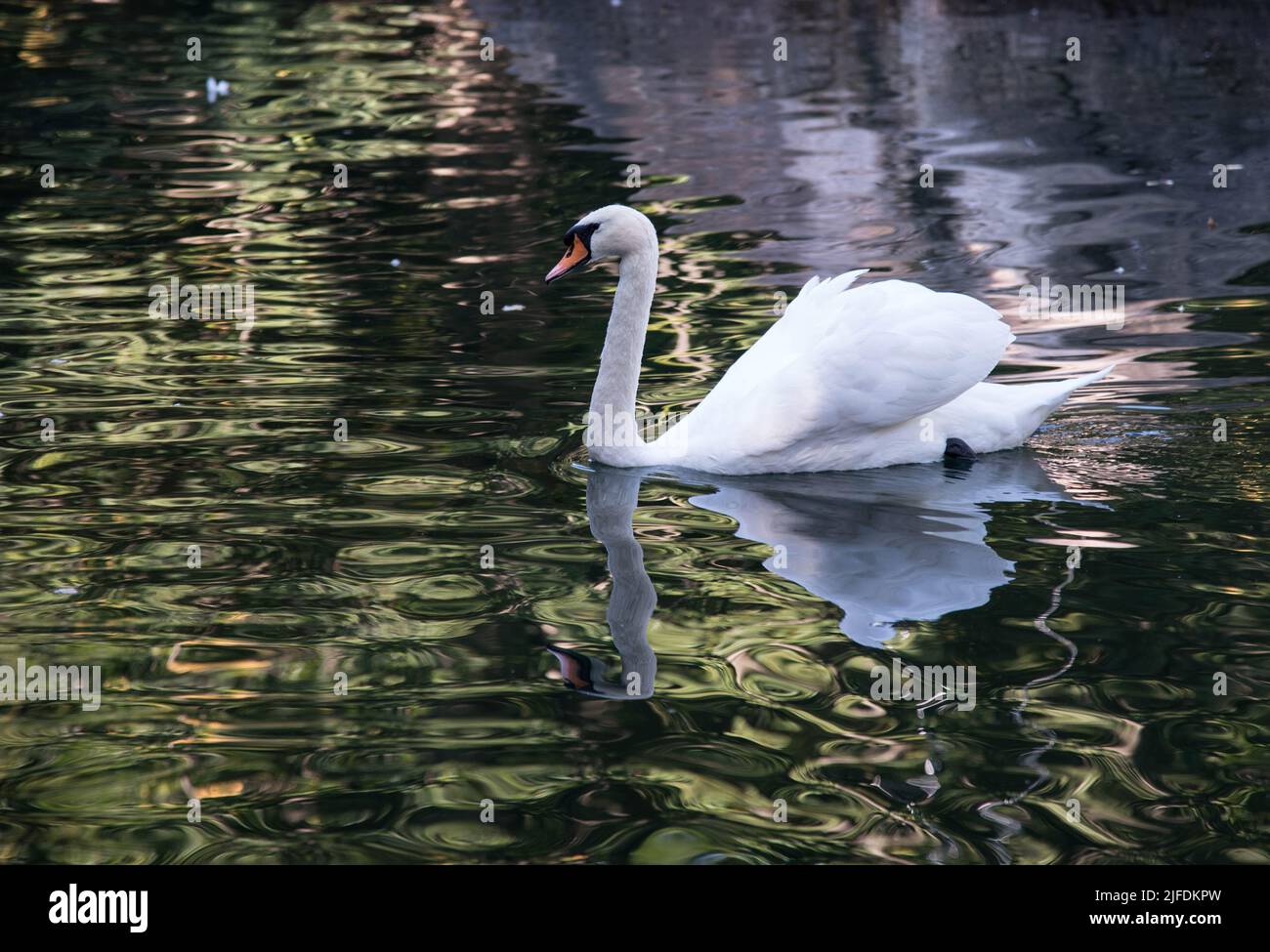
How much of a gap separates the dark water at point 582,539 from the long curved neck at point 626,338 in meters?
0.32

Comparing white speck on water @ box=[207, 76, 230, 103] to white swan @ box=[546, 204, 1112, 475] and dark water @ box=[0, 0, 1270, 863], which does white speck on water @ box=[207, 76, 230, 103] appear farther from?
white swan @ box=[546, 204, 1112, 475]

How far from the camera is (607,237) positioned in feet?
25.6

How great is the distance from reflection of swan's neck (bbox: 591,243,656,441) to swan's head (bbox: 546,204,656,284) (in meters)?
0.04

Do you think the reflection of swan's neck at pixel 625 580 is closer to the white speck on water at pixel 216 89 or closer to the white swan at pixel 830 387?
the white swan at pixel 830 387

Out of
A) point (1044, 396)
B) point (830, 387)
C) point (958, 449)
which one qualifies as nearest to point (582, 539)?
point (830, 387)

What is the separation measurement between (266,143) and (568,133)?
2.96m

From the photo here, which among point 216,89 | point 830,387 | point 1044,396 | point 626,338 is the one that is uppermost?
point 216,89

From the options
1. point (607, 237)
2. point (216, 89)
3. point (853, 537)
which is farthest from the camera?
point (216, 89)

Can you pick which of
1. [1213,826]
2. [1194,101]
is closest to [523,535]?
[1213,826]

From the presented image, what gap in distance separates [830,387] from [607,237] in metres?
1.30

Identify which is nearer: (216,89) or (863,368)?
(863,368)

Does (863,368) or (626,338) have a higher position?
(626,338)

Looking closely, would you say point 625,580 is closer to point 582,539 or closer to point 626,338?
point 582,539

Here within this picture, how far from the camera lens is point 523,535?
22.1 ft
